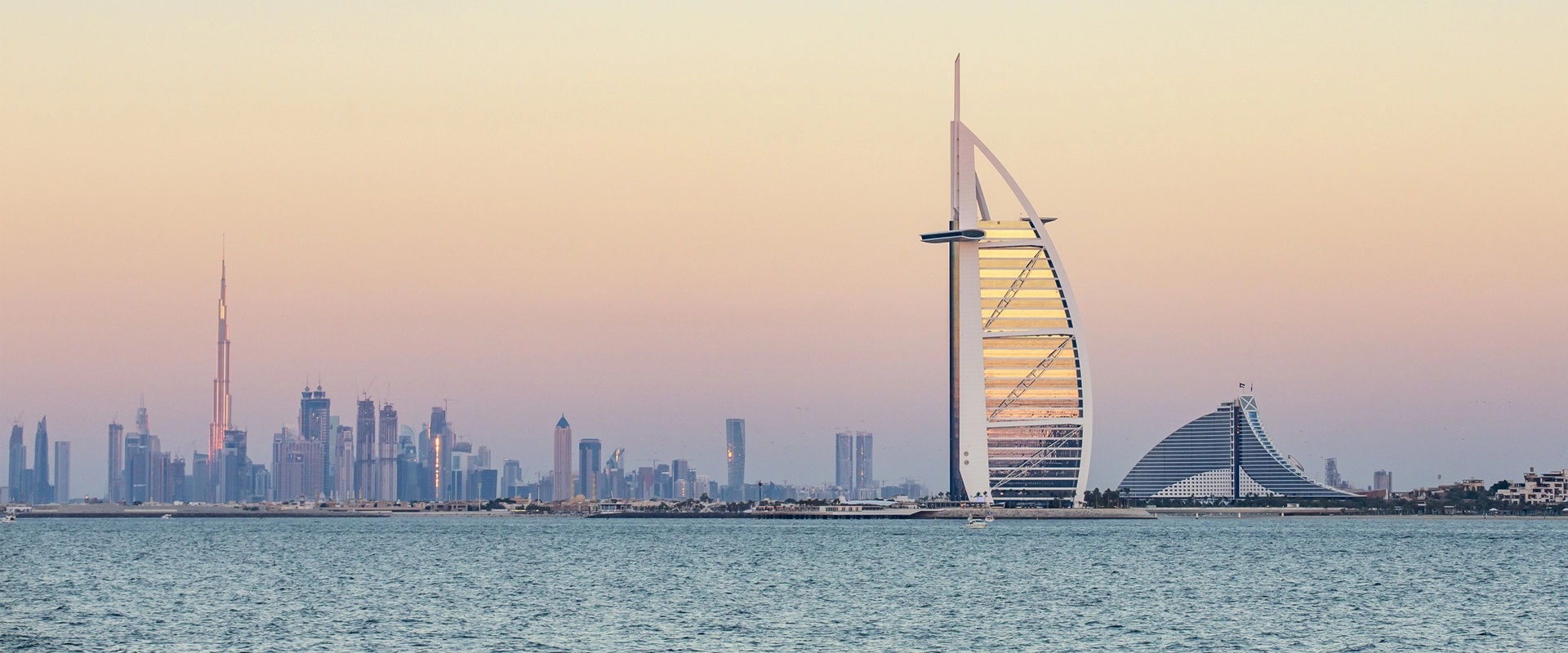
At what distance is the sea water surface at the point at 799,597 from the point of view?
59.6 metres

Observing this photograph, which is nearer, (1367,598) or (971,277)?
(1367,598)

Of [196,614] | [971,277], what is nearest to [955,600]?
[196,614]

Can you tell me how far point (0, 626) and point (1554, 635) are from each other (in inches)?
2024

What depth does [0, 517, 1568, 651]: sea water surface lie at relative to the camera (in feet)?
196

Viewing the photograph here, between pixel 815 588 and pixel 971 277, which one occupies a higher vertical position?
pixel 971 277

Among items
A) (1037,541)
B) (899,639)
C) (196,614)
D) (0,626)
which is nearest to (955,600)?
(899,639)

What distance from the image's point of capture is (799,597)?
76125 millimetres

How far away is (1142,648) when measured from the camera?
57.3 metres

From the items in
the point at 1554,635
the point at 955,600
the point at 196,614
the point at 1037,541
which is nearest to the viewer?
the point at 1554,635

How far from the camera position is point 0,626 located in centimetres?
6256

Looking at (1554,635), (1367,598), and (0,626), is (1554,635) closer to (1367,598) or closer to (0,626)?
(1367,598)

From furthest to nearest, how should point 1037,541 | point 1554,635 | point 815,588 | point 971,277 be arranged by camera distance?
point 971,277, point 1037,541, point 815,588, point 1554,635

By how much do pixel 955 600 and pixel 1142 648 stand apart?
1720cm

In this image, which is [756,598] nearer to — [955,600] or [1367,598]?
[955,600]
